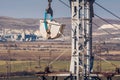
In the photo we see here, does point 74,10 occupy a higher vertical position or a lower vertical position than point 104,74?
higher

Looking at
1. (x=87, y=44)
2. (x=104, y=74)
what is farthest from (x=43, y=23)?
(x=104, y=74)

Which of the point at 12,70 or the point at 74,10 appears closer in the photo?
the point at 74,10

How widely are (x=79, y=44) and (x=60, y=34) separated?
1.33 meters

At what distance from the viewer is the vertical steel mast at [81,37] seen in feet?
79.8

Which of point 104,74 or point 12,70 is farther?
point 12,70

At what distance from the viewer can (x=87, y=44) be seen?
24.9 metres

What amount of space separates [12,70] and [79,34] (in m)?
113

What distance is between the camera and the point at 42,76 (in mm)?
24875

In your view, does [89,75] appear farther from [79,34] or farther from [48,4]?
[48,4]

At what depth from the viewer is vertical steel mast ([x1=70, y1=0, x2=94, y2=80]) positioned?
24328mm

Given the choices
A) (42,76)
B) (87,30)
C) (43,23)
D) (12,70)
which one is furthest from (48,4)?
(12,70)

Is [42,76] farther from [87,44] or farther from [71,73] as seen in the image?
[87,44]

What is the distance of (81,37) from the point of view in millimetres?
24594

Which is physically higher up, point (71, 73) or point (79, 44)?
point (79, 44)
